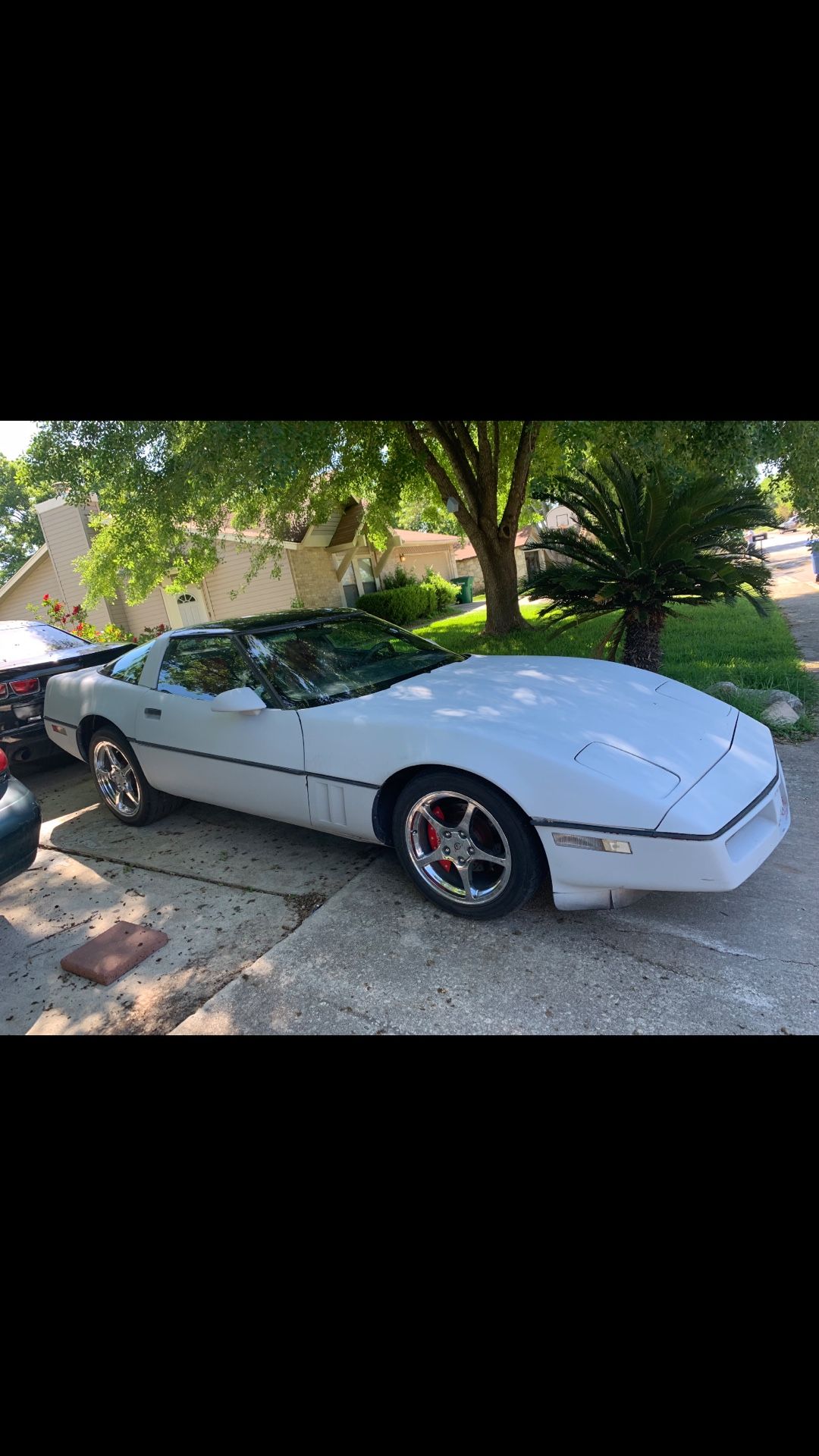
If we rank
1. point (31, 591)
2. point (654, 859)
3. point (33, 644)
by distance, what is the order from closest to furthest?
point (654, 859) → point (33, 644) → point (31, 591)

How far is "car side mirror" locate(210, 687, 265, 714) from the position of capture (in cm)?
336

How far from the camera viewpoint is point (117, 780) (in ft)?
15.2

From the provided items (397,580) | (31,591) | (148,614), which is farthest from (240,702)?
(31,591)

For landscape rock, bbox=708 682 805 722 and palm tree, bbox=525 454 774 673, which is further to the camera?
landscape rock, bbox=708 682 805 722

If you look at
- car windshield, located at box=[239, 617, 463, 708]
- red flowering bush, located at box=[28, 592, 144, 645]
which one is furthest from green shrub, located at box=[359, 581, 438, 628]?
car windshield, located at box=[239, 617, 463, 708]

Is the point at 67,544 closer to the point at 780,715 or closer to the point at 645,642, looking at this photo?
the point at 645,642

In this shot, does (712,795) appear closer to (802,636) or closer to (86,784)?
(86,784)

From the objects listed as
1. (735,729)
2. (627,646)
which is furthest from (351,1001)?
(627,646)

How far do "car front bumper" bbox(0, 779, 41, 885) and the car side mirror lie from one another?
111 centimetres

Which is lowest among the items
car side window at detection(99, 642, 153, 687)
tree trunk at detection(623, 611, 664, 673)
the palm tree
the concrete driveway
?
the concrete driveway

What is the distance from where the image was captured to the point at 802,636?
357 inches

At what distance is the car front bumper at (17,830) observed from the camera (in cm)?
331

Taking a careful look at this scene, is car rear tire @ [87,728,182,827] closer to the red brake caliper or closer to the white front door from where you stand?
the red brake caliper

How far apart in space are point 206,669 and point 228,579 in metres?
15.6
